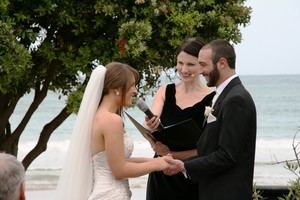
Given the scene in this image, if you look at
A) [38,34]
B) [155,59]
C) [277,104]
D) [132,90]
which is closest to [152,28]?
[155,59]

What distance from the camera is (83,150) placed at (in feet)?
19.4

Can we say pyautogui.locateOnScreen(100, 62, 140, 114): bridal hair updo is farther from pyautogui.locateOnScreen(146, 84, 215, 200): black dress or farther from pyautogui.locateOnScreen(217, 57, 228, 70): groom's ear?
pyautogui.locateOnScreen(146, 84, 215, 200): black dress

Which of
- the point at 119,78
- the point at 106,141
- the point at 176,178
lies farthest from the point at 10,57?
the point at 106,141

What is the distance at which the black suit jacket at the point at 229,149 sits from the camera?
535cm

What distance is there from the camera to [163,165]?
591cm

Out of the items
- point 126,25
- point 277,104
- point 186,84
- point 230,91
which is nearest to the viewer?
point 230,91

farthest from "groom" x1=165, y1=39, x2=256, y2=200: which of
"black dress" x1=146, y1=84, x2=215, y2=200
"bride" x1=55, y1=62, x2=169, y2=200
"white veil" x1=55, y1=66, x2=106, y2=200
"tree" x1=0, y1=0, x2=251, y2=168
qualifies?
"tree" x1=0, y1=0, x2=251, y2=168

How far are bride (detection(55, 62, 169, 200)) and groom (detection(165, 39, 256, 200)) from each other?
47cm

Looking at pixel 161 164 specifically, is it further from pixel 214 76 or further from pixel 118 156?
pixel 214 76

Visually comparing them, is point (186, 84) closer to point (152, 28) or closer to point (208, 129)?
point (208, 129)

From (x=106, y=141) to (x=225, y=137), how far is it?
32.7 inches

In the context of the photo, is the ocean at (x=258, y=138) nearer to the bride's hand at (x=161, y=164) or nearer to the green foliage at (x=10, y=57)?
the green foliage at (x=10, y=57)

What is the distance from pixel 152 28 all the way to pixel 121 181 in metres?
4.12

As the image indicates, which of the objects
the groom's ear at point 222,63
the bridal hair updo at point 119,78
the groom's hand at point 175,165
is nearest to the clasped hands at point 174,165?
the groom's hand at point 175,165
